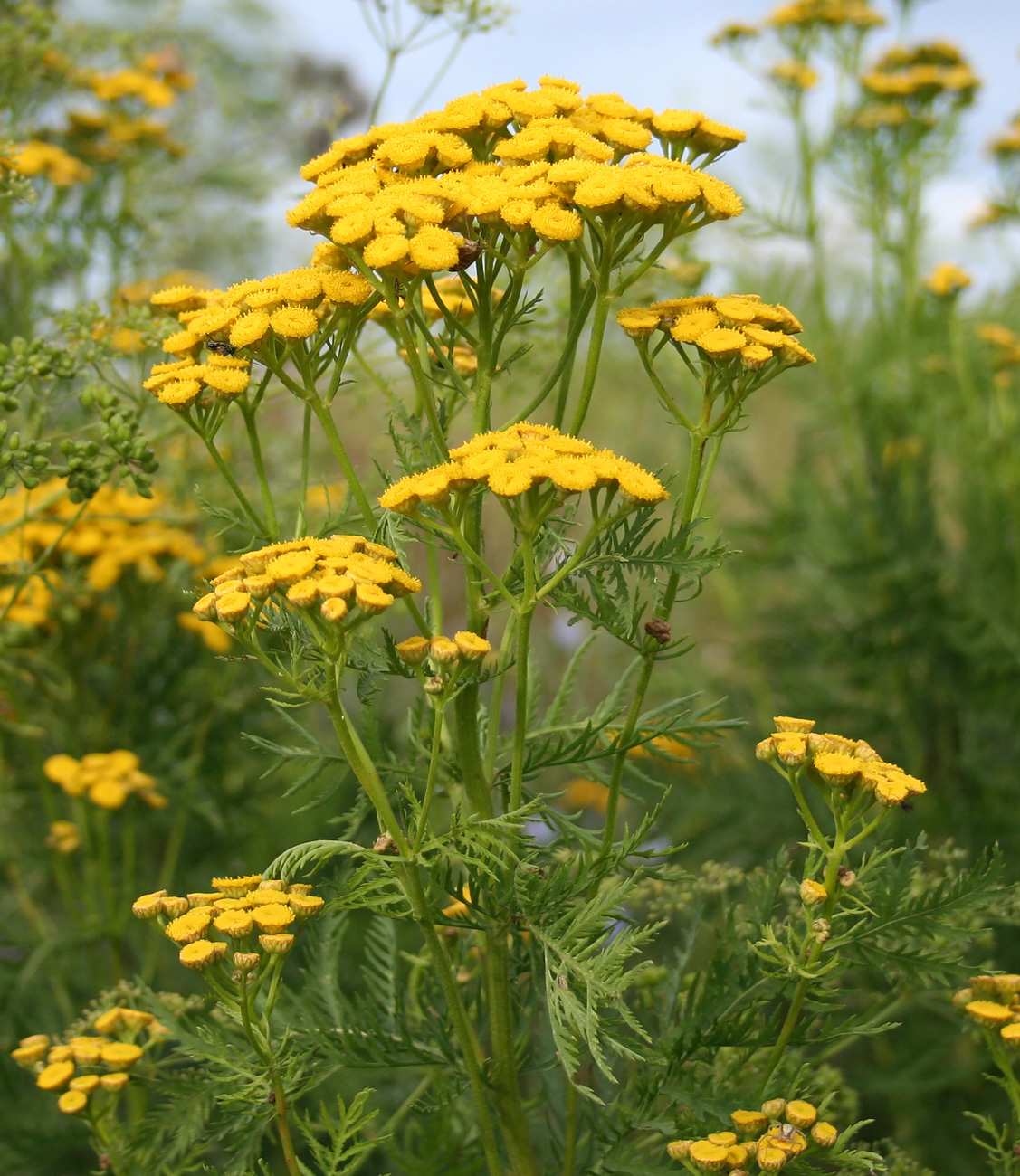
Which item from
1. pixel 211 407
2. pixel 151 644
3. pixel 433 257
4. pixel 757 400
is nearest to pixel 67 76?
pixel 151 644

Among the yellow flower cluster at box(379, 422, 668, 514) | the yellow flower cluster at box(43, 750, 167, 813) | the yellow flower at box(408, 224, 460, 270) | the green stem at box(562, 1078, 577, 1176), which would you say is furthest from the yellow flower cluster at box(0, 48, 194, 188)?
the green stem at box(562, 1078, 577, 1176)

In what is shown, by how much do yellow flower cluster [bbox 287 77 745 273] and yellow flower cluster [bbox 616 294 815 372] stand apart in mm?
114

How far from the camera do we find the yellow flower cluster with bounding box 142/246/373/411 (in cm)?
143

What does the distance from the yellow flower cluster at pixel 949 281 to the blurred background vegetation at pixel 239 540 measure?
0.01 m

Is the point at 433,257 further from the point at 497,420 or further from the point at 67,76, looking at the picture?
the point at 497,420

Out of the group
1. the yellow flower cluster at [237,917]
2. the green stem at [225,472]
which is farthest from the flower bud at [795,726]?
the green stem at [225,472]

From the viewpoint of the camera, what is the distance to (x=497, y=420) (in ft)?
25.6

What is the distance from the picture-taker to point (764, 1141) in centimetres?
134

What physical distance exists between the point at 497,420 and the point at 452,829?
21.5ft

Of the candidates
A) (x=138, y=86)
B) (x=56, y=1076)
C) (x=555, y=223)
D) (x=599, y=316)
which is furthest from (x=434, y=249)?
(x=138, y=86)

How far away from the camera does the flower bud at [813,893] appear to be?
4.56ft

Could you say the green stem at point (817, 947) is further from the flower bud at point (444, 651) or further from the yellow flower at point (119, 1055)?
the yellow flower at point (119, 1055)

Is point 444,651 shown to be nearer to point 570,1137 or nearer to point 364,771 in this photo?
point 364,771

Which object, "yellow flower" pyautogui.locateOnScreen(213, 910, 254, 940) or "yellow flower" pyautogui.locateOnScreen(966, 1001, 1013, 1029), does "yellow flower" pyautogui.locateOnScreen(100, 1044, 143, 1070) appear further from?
"yellow flower" pyautogui.locateOnScreen(966, 1001, 1013, 1029)
